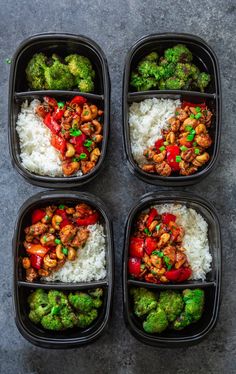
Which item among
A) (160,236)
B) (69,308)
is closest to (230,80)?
(160,236)

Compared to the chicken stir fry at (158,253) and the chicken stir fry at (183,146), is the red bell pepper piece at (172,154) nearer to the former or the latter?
the chicken stir fry at (183,146)

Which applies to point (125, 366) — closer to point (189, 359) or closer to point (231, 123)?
point (189, 359)

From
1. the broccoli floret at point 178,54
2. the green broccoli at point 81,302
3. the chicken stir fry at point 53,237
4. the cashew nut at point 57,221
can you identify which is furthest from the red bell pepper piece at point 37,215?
the broccoli floret at point 178,54

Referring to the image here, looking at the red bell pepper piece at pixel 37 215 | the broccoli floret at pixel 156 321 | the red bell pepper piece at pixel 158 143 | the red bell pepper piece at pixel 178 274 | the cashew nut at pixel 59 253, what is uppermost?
the red bell pepper piece at pixel 158 143

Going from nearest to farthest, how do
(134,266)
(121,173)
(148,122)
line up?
(134,266)
(148,122)
(121,173)

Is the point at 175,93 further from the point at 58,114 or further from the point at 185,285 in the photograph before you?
the point at 185,285

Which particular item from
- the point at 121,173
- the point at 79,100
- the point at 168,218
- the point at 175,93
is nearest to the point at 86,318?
the point at 168,218
